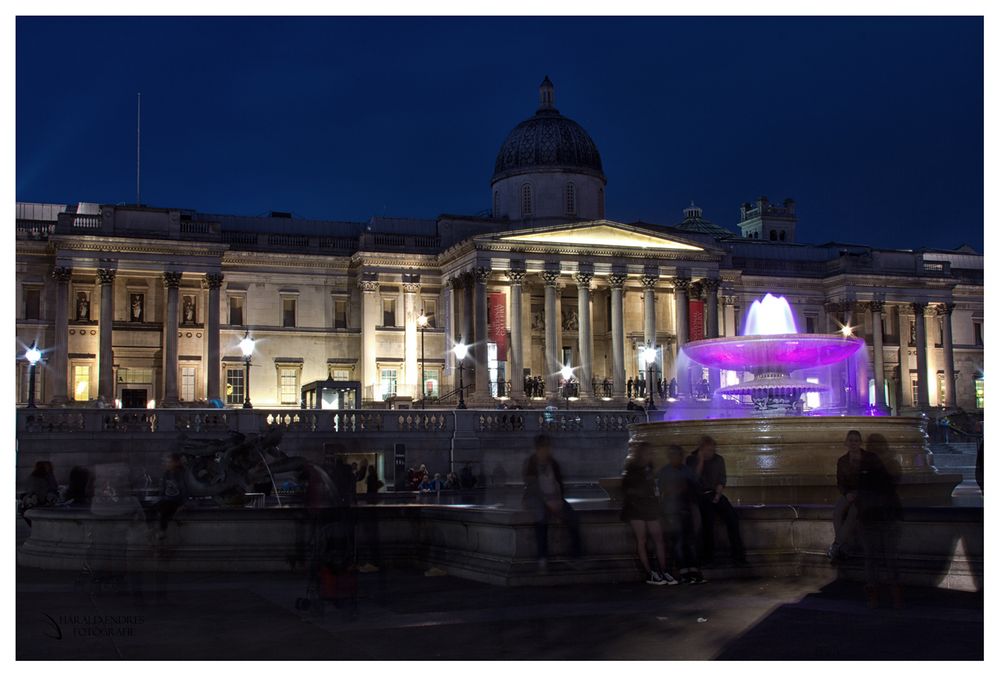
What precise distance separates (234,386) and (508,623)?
51576mm

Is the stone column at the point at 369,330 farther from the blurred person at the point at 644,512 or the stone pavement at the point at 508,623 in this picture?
the blurred person at the point at 644,512

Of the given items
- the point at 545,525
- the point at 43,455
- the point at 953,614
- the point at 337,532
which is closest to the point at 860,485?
the point at 953,614

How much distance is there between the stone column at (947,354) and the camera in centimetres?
7581

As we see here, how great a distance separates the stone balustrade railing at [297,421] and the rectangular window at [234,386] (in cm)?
2005

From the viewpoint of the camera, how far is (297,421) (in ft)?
131

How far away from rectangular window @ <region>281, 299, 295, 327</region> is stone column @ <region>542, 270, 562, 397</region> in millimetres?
13210

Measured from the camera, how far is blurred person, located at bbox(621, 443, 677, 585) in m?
14.3

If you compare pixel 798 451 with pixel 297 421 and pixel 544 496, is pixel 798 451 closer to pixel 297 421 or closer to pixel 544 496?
pixel 544 496

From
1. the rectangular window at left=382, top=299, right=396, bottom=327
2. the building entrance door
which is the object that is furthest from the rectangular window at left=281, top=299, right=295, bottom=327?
the building entrance door

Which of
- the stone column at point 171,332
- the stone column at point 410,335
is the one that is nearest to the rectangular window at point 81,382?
the stone column at point 171,332

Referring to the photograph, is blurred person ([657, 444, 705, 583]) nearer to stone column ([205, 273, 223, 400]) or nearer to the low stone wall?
the low stone wall

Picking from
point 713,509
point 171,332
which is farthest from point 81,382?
point 713,509

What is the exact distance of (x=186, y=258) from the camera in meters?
58.7

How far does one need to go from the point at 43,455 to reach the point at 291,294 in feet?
85.7
